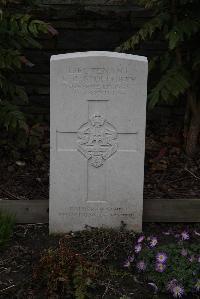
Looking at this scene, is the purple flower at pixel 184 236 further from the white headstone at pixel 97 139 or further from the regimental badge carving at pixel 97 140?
the regimental badge carving at pixel 97 140

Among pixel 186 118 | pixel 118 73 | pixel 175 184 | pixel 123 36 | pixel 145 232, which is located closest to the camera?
pixel 118 73

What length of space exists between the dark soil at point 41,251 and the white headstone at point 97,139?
4.7 inches

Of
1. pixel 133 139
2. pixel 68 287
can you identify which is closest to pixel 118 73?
pixel 133 139

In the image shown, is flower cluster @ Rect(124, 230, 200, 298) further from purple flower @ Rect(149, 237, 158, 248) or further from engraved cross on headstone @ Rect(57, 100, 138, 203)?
engraved cross on headstone @ Rect(57, 100, 138, 203)

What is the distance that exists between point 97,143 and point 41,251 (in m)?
0.80

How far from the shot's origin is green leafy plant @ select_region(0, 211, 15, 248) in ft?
12.9

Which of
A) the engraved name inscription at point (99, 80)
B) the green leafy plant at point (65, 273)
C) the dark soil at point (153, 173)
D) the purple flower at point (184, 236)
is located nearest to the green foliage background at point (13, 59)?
the dark soil at point (153, 173)

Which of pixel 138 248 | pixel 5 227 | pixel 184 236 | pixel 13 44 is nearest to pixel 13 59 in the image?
pixel 13 44

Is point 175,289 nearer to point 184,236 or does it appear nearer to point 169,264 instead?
point 169,264

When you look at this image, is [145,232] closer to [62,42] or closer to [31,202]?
[31,202]

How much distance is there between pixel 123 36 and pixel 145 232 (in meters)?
2.23

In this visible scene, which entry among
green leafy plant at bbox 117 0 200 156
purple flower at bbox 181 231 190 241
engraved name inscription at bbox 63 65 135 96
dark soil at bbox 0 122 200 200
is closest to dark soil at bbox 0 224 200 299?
purple flower at bbox 181 231 190 241

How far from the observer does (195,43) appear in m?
5.00

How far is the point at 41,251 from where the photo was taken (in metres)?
3.94
